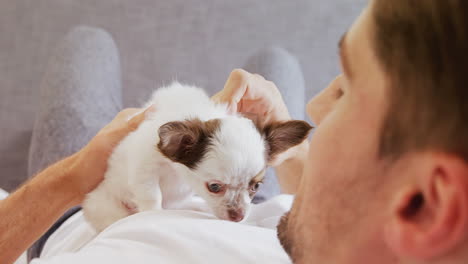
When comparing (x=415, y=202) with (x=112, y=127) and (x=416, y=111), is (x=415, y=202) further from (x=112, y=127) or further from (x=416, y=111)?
(x=112, y=127)

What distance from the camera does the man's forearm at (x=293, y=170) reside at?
1425 mm

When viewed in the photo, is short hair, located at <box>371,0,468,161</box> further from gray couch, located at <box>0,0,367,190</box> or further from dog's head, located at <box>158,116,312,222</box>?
gray couch, located at <box>0,0,367,190</box>

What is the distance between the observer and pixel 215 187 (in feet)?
3.38

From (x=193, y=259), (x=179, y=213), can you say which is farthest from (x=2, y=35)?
(x=193, y=259)

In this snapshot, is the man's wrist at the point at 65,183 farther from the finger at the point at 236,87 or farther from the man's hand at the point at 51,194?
the finger at the point at 236,87

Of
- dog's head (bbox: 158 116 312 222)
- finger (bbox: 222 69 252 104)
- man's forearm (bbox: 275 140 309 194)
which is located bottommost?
man's forearm (bbox: 275 140 309 194)

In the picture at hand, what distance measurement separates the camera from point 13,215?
1.16m

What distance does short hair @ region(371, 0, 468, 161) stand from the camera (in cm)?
51

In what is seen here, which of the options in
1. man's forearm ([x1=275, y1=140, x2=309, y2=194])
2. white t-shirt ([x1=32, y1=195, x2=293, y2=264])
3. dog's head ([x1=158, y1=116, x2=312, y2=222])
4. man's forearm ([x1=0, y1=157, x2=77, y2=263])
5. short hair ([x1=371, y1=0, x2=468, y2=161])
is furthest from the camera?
man's forearm ([x1=275, y1=140, x2=309, y2=194])

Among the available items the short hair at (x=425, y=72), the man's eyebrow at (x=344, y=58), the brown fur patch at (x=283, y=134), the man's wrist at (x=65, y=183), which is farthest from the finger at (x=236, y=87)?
the short hair at (x=425, y=72)

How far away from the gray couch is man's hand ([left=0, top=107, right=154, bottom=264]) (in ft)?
3.72

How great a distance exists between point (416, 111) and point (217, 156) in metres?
0.53

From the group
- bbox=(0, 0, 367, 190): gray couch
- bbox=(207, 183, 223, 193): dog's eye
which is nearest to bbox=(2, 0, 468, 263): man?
bbox=(207, 183, 223, 193): dog's eye

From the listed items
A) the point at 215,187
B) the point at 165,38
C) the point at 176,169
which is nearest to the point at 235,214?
the point at 215,187
